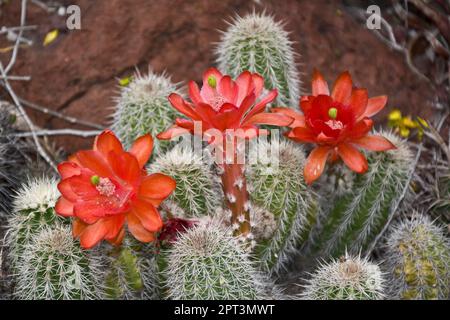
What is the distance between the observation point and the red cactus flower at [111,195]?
2043 mm

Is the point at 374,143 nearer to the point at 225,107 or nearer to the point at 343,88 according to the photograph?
the point at 343,88

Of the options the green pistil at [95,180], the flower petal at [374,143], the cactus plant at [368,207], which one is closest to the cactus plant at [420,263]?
the cactus plant at [368,207]

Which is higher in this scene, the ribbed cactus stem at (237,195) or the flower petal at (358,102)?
the flower petal at (358,102)

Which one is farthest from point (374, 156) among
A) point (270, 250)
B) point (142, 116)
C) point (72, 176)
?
point (72, 176)

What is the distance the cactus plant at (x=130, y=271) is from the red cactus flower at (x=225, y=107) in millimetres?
390

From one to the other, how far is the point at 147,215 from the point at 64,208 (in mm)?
A: 255

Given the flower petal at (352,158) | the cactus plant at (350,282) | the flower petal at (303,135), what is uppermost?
the flower petal at (303,135)

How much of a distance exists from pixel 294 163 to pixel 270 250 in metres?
0.31

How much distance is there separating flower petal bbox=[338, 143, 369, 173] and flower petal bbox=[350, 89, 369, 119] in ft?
0.37

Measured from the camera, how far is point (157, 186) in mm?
2080

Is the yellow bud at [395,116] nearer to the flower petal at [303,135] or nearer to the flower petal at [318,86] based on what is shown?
the flower petal at [318,86]

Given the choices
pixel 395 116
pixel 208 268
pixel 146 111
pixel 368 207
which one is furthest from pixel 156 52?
pixel 208 268

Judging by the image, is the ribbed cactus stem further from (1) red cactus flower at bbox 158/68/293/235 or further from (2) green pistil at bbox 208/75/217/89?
(2) green pistil at bbox 208/75/217/89

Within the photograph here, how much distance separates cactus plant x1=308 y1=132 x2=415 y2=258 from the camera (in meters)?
2.54
